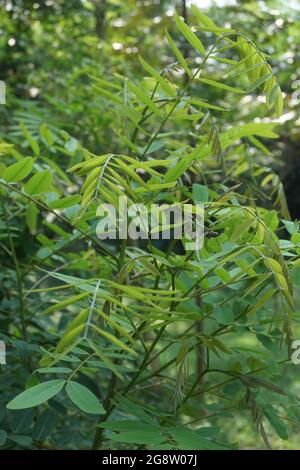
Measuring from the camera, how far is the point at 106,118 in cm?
213

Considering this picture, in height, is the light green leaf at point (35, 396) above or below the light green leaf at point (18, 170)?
below

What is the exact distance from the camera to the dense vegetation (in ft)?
2.93

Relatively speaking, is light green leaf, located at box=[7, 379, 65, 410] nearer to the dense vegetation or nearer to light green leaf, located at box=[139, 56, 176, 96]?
the dense vegetation

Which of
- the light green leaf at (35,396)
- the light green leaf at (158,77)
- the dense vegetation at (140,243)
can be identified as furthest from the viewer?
the light green leaf at (158,77)

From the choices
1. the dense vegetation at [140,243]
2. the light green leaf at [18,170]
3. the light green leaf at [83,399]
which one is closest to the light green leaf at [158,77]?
the dense vegetation at [140,243]

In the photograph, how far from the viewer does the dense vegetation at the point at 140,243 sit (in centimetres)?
89

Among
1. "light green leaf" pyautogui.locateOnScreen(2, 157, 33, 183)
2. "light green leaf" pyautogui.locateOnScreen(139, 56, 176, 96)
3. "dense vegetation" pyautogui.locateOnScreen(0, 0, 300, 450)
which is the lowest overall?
"dense vegetation" pyautogui.locateOnScreen(0, 0, 300, 450)

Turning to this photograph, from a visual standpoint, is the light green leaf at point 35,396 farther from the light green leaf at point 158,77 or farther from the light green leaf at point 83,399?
the light green leaf at point 158,77

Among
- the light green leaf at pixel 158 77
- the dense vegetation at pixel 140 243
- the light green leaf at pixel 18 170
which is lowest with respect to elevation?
the dense vegetation at pixel 140 243

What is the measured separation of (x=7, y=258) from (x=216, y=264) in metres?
0.99

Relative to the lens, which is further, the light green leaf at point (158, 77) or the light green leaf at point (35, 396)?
the light green leaf at point (158, 77)

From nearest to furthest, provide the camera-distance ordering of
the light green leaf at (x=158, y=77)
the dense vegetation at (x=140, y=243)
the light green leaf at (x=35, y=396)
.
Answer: the light green leaf at (x=35, y=396)
the dense vegetation at (x=140, y=243)
the light green leaf at (x=158, y=77)

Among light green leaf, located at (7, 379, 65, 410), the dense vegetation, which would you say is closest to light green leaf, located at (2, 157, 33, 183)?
the dense vegetation
